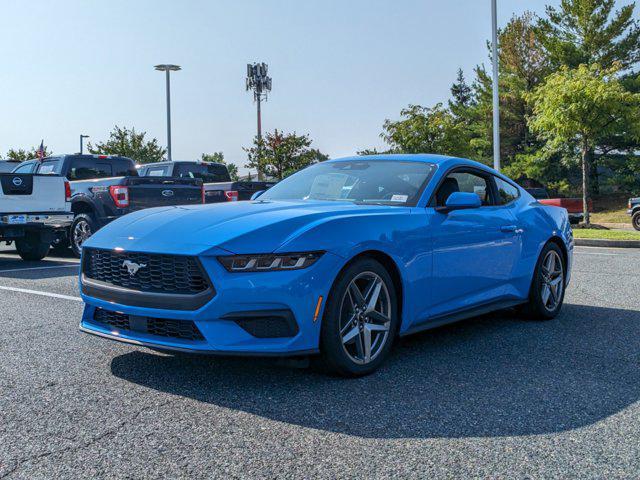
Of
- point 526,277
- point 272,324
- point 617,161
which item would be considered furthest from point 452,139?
point 272,324

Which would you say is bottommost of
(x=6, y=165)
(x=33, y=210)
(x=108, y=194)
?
(x=33, y=210)

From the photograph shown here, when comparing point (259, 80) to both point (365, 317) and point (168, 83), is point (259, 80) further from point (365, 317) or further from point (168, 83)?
point (365, 317)

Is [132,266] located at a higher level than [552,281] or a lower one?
higher

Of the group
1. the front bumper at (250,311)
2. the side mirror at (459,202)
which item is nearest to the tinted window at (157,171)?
the side mirror at (459,202)

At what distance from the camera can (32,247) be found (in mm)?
12461

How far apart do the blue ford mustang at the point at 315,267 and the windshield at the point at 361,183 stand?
0.05 feet

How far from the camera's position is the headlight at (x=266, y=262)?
379 cm

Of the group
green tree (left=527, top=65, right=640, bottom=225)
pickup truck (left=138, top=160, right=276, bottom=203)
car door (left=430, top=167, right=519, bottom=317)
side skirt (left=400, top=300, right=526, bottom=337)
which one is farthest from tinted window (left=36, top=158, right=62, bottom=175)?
green tree (left=527, top=65, right=640, bottom=225)

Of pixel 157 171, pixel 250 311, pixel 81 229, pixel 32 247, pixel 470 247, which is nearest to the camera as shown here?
pixel 250 311

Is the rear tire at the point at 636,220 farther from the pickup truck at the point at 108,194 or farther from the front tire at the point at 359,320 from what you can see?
the front tire at the point at 359,320

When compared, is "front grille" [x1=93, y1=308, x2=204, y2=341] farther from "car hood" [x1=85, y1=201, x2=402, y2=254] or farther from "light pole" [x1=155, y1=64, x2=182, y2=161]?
"light pole" [x1=155, y1=64, x2=182, y2=161]

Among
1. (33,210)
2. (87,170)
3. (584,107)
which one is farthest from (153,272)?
(584,107)

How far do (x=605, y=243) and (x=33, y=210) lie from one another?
12.1 metres

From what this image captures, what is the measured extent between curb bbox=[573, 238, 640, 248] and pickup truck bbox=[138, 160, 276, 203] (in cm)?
732
